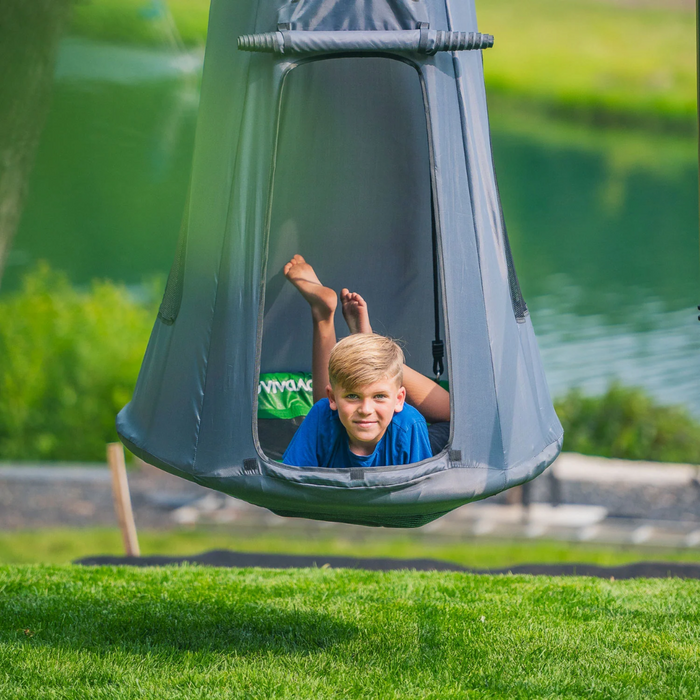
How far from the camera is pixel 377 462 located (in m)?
2.40

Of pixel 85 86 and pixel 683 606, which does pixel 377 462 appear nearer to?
pixel 683 606

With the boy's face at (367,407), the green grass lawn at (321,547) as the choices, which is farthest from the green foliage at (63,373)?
the boy's face at (367,407)

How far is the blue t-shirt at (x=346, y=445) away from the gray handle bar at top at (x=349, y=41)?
938 mm

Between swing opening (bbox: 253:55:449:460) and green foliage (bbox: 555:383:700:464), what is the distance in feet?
19.7

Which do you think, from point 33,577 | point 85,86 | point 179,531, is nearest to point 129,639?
point 33,577

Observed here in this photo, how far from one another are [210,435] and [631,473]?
23.1 feet

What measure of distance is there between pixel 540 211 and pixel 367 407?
34.3 feet

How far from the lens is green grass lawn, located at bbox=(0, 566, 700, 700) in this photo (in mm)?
2664

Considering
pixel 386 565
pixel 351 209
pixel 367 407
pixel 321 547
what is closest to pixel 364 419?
pixel 367 407

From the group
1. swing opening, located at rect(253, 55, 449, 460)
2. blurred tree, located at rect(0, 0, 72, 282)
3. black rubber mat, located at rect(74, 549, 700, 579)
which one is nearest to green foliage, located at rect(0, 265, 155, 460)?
black rubber mat, located at rect(74, 549, 700, 579)

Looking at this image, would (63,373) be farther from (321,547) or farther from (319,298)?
(319,298)

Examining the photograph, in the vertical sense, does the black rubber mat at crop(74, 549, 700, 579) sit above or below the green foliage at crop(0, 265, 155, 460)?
below

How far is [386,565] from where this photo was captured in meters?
4.85

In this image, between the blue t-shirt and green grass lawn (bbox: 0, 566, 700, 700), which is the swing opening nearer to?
green grass lawn (bbox: 0, 566, 700, 700)
